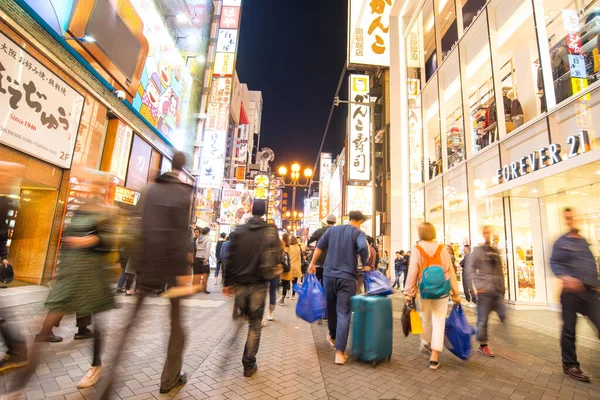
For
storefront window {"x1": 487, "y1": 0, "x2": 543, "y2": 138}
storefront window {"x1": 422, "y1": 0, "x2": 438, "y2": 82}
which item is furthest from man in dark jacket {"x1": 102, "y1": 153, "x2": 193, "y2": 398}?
storefront window {"x1": 422, "y1": 0, "x2": 438, "y2": 82}

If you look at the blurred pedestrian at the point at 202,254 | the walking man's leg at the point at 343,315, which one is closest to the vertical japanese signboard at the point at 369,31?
the blurred pedestrian at the point at 202,254

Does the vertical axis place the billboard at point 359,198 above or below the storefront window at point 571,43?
below

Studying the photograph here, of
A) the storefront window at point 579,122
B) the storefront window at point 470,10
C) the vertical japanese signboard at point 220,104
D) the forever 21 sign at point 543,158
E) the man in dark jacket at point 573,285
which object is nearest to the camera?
the man in dark jacket at point 573,285

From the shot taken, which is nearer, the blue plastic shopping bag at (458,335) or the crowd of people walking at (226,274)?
the crowd of people walking at (226,274)

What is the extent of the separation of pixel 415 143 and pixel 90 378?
16.7 metres

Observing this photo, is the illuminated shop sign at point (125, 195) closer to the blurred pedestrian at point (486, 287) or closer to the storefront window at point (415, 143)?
the blurred pedestrian at point (486, 287)

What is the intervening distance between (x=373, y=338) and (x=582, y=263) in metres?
2.67

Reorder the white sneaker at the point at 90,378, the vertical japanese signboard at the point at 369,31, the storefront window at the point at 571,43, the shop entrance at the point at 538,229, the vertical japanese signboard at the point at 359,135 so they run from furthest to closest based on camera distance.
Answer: the vertical japanese signboard at the point at 369,31 < the vertical japanese signboard at the point at 359,135 < the shop entrance at the point at 538,229 < the storefront window at the point at 571,43 < the white sneaker at the point at 90,378

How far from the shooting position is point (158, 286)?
272cm

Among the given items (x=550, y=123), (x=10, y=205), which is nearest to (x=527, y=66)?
(x=550, y=123)

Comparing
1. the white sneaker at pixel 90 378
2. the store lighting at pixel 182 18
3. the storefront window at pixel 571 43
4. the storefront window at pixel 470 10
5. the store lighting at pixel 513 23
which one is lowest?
the white sneaker at pixel 90 378

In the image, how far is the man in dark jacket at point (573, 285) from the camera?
3742 mm

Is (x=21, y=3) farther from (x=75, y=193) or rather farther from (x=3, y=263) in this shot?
(x=3, y=263)

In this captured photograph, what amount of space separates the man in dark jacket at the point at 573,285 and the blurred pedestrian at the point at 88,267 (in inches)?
202
